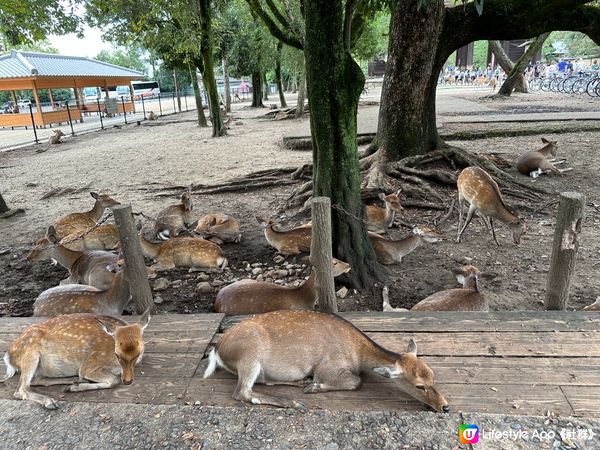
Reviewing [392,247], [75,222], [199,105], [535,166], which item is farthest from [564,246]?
[199,105]

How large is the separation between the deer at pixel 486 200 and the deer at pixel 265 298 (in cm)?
276

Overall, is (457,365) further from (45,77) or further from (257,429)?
(45,77)

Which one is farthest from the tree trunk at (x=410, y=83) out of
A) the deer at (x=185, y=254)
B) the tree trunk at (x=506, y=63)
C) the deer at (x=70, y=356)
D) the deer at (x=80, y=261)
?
the tree trunk at (x=506, y=63)

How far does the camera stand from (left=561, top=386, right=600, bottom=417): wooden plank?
7.84ft

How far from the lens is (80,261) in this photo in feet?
16.0

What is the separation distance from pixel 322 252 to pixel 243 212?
13.0 feet

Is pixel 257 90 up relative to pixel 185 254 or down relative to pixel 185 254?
up

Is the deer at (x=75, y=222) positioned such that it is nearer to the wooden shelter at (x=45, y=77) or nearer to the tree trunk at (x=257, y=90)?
the wooden shelter at (x=45, y=77)

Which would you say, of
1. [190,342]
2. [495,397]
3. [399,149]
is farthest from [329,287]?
[399,149]

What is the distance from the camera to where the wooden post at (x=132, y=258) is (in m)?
3.44

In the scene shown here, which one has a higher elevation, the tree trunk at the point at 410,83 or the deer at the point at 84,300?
the tree trunk at the point at 410,83

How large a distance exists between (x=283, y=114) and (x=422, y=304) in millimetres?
18920

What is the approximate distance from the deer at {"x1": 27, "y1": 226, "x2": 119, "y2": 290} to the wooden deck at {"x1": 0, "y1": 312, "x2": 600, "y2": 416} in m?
1.16

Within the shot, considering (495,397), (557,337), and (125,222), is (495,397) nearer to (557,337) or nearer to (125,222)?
(557,337)
